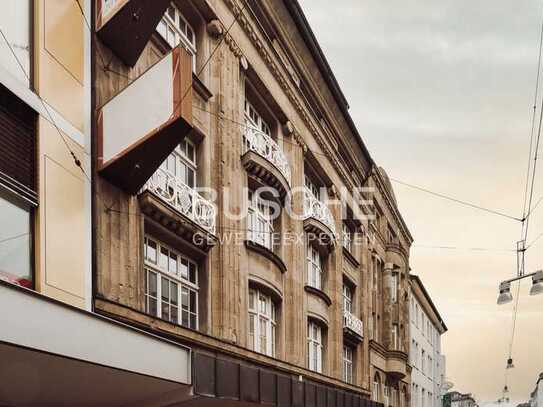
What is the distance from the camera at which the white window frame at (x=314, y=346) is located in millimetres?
23859

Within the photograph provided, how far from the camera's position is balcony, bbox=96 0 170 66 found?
1174 centimetres

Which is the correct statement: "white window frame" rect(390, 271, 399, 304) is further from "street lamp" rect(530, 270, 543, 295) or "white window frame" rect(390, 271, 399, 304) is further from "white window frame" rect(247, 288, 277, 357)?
"street lamp" rect(530, 270, 543, 295)

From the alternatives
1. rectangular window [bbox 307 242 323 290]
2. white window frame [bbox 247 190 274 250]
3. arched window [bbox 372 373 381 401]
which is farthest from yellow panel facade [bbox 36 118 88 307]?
arched window [bbox 372 373 381 401]

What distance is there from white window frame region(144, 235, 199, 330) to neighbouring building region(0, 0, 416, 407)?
5 cm

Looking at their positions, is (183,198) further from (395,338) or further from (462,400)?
(462,400)

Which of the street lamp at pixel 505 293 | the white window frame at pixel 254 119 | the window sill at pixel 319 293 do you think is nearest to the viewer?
the street lamp at pixel 505 293

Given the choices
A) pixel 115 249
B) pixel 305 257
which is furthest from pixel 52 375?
pixel 305 257

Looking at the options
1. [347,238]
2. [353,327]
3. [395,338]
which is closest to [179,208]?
[353,327]

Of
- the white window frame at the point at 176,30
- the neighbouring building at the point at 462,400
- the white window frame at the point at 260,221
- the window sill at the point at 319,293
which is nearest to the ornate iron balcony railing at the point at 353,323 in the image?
the window sill at the point at 319,293

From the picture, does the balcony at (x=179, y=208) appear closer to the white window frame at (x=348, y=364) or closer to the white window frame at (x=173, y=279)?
the white window frame at (x=173, y=279)

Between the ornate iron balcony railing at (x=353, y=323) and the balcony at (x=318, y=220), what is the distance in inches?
→ 141

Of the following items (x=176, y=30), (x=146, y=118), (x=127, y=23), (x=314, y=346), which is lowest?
(x=314, y=346)

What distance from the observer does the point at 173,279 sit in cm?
1443

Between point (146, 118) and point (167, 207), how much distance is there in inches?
93.6
